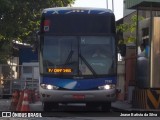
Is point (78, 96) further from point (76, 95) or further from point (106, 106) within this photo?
point (106, 106)

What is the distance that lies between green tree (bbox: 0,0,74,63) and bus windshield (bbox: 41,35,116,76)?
61.4ft

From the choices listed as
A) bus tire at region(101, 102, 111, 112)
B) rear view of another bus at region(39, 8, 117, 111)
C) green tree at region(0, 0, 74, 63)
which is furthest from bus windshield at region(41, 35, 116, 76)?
green tree at region(0, 0, 74, 63)

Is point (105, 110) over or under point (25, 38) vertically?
under

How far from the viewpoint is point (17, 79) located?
36156mm

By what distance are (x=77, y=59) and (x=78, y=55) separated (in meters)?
0.15

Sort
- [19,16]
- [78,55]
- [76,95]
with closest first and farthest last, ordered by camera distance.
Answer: [76,95] < [78,55] < [19,16]

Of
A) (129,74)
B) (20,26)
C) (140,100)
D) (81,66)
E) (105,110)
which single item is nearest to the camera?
(81,66)

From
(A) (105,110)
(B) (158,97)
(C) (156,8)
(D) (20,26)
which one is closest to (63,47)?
(A) (105,110)

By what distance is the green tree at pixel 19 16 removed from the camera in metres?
37.4

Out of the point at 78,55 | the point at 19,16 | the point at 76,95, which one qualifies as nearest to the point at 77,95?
the point at 76,95

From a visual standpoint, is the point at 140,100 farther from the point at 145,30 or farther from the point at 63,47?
the point at 63,47

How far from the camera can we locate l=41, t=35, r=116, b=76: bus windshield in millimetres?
17953

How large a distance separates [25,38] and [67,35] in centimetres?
2578

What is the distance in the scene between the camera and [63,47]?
59.2 feet
